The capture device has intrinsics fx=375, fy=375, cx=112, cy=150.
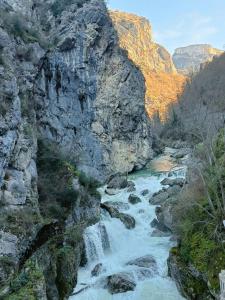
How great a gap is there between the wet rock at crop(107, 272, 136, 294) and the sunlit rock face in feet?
320

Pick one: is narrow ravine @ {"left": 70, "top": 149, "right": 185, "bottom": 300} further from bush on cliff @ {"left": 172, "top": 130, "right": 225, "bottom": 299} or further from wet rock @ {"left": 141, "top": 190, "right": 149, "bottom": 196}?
bush on cliff @ {"left": 172, "top": 130, "right": 225, "bottom": 299}

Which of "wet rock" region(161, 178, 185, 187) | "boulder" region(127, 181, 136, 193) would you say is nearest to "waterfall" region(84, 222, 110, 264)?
"boulder" region(127, 181, 136, 193)

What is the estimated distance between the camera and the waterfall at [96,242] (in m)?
26.1

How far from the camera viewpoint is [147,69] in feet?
528

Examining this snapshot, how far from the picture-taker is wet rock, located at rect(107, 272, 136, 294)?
21.5m

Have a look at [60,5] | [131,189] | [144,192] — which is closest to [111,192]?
[131,189]

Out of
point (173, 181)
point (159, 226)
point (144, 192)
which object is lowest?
point (159, 226)

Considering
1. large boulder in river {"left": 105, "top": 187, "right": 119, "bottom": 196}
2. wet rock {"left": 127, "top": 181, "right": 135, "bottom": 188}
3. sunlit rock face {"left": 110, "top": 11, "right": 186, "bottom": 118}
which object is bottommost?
large boulder in river {"left": 105, "top": 187, "right": 119, "bottom": 196}

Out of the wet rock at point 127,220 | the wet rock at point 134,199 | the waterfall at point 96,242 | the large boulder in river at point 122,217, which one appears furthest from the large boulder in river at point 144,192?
the waterfall at point 96,242

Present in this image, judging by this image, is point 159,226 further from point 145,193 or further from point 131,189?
point 131,189

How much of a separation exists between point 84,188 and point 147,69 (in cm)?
13797

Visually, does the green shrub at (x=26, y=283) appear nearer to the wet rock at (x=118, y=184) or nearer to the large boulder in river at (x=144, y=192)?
the large boulder in river at (x=144, y=192)

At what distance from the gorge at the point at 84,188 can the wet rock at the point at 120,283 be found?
7 cm

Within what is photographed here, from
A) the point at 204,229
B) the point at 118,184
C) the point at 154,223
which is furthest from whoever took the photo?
the point at 118,184
